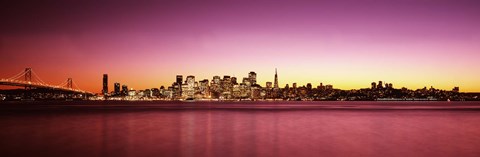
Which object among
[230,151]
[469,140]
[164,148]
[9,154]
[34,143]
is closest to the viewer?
[9,154]

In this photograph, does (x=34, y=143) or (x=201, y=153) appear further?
(x=34, y=143)

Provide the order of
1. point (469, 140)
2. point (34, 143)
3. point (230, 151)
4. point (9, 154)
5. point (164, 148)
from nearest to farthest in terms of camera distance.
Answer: point (9, 154) → point (230, 151) → point (164, 148) → point (34, 143) → point (469, 140)

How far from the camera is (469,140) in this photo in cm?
2653

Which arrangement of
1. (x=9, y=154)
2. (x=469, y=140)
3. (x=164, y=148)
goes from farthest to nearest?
(x=469, y=140) < (x=164, y=148) < (x=9, y=154)

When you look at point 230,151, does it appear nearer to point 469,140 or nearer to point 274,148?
point 274,148

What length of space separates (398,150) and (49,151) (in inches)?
672

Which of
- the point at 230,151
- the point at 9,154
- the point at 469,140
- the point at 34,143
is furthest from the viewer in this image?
the point at 469,140

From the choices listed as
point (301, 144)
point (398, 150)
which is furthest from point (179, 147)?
point (398, 150)

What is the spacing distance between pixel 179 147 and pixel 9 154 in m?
7.82

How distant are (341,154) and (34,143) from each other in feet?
54.5

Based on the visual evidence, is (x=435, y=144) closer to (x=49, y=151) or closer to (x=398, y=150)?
(x=398, y=150)

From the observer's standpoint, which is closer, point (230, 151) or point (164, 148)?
point (230, 151)

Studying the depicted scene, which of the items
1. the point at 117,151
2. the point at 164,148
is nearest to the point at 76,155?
the point at 117,151

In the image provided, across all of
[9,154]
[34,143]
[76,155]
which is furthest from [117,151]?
[34,143]
